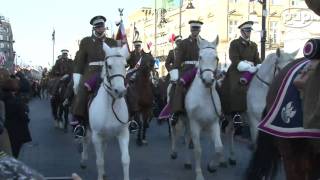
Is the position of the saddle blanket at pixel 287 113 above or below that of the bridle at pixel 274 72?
below

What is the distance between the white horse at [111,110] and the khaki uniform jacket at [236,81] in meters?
2.21

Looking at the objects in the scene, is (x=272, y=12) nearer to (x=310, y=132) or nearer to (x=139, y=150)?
(x=139, y=150)

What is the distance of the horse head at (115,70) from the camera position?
8.18 m

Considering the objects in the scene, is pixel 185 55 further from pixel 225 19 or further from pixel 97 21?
pixel 225 19

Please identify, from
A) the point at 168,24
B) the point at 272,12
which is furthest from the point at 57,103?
the point at 168,24

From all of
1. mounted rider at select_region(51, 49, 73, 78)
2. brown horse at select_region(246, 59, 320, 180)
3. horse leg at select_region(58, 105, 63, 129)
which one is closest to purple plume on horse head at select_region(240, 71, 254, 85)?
brown horse at select_region(246, 59, 320, 180)

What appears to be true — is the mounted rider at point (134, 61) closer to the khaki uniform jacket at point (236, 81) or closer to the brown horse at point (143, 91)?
the brown horse at point (143, 91)

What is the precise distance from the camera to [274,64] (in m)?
9.36

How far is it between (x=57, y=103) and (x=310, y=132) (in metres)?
13.9

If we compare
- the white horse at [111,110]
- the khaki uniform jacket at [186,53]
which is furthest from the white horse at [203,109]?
the white horse at [111,110]

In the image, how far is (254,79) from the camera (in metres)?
9.80

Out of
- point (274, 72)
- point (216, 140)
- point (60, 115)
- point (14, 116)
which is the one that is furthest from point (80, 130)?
point (60, 115)

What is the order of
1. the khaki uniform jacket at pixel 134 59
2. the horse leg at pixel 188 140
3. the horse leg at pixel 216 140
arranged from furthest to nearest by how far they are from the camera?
1. the khaki uniform jacket at pixel 134 59
2. the horse leg at pixel 188 140
3. the horse leg at pixel 216 140

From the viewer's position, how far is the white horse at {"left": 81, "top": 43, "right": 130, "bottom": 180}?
8.31 m
